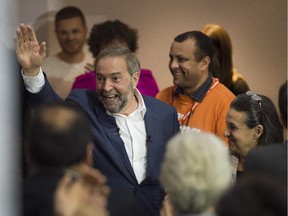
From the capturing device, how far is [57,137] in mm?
2266

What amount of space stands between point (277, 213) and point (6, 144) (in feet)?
3.51

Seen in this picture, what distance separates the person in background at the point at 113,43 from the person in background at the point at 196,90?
289mm

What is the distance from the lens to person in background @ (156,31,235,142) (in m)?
3.90

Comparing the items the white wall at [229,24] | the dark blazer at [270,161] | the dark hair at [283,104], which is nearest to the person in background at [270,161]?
the dark blazer at [270,161]

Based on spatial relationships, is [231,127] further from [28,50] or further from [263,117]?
[28,50]

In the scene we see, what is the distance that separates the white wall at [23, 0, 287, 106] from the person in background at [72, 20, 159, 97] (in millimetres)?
1169

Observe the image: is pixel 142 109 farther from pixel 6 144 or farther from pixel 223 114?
pixel 6 144

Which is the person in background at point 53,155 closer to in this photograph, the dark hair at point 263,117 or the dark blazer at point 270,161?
the dark blazer at point 270,161

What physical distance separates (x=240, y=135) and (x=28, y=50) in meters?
1.04

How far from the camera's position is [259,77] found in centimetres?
571

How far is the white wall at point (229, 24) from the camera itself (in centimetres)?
567

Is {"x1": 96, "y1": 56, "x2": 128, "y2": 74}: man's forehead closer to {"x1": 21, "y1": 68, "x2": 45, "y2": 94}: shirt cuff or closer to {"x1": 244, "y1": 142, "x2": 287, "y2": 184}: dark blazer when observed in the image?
{"x1": 21, "y1": 68, "x2": 45, "y2": 94}: shirt cuff

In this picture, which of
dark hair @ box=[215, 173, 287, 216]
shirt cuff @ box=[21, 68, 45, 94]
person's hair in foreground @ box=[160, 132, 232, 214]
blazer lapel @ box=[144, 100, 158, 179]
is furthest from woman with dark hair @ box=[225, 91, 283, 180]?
dark hair @ box=[215, 173, 287, 216]

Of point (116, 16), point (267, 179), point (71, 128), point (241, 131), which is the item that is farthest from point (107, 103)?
point (116, 16)
